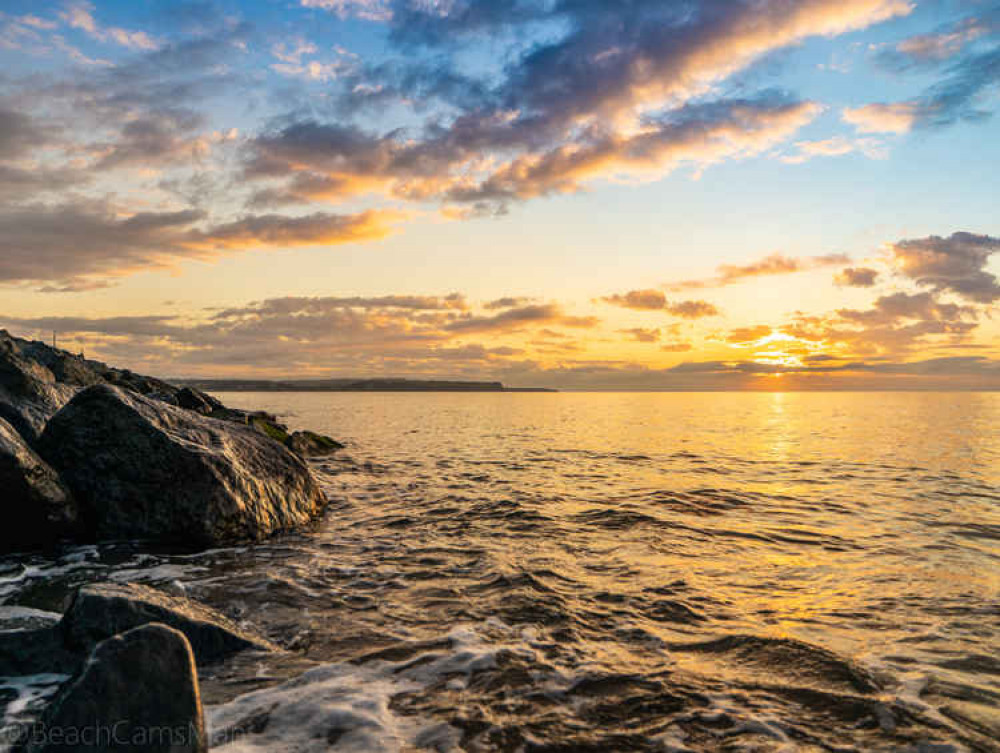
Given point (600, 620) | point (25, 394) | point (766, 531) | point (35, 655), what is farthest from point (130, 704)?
point (766, 531)

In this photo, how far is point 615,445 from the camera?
1111 inches

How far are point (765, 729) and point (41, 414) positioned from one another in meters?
12.3

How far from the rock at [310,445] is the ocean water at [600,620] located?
8408 mm

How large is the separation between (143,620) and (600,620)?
4484mm

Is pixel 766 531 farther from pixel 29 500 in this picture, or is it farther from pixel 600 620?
pixel 29 500

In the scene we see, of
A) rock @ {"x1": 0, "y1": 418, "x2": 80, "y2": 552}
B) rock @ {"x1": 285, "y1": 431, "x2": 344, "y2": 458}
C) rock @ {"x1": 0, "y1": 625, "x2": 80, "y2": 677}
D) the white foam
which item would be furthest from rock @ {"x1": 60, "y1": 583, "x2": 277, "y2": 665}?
rock @ {"x1": 285, "y1": 431, "x2": 344, "y2": 458}

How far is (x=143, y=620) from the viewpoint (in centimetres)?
482

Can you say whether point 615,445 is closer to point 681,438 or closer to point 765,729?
point 681,438

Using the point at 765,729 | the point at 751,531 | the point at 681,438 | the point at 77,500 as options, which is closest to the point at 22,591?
the point at 77,500

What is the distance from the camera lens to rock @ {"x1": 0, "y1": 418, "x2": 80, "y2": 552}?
775 centimetres

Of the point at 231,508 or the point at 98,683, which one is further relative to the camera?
the point at 231,508

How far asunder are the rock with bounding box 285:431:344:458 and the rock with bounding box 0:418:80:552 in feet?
36.6

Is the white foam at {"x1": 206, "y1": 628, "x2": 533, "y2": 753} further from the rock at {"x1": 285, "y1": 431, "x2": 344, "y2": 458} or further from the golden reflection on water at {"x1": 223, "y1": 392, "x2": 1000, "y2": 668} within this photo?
the rock at {"x1": 285, "y1": 431, "x2": 344, "y2": 458}

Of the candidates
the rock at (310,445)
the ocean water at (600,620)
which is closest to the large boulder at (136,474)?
the ocean water at (600,620)
